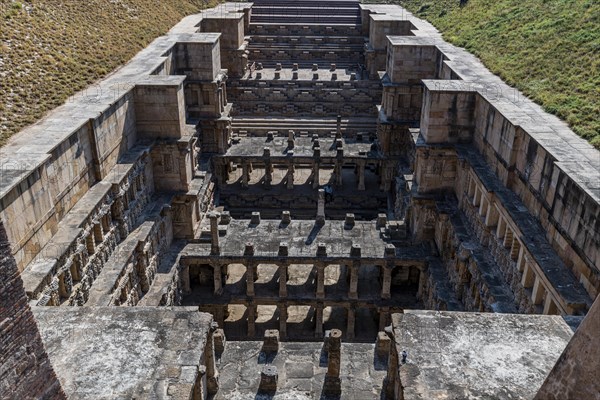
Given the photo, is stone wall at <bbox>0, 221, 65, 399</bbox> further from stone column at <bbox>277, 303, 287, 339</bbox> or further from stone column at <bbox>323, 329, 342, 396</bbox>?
stone column at <bbox>277, 303, 287, 339</bbox>

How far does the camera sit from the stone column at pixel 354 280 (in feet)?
77.9

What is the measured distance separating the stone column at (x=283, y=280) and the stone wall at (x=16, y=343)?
16.1 metres

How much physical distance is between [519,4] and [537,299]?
2915cm

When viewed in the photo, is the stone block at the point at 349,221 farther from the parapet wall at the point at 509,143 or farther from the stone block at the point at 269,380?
the stone block at the point at 269,380

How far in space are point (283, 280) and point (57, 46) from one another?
17.5m

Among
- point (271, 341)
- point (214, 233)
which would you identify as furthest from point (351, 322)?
point (271, 341)

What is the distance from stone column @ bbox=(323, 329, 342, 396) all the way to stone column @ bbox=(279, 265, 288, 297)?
8.69 metres

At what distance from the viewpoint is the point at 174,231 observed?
25.9 meters

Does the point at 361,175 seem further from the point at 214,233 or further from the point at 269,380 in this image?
the point at 269,380

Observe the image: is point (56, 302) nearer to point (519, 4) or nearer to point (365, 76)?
point (365, 76)

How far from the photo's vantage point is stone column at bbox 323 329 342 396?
49.5 feet

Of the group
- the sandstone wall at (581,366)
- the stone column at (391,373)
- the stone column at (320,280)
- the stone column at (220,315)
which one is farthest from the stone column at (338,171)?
the sandstone wall at (581,366)

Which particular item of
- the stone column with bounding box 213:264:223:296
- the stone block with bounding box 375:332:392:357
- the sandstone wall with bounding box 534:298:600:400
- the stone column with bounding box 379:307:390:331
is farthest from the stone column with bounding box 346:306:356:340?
the sandstone wall with bounding box 534:298:600:400

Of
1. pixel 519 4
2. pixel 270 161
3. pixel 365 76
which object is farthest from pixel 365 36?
pixel 270 161
